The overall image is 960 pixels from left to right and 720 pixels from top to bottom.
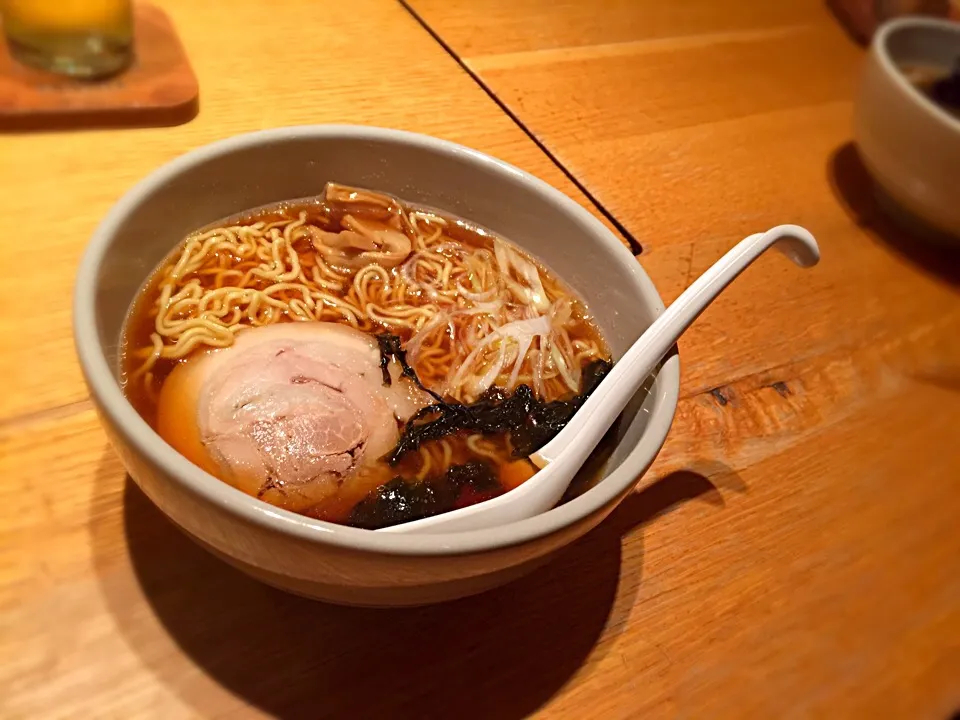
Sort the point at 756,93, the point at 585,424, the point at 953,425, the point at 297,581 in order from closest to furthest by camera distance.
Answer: the point at 297,581, the point at 585,424, the point at 953,425, the point at 756,93

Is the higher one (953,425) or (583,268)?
(583,268)

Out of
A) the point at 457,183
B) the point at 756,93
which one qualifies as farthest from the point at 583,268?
the point at 756,93

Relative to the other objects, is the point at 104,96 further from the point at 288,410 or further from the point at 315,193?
the point at 288,410

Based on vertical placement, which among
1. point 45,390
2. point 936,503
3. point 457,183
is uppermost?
point 457,183

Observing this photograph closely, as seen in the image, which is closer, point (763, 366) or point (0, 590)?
point (0, 590)

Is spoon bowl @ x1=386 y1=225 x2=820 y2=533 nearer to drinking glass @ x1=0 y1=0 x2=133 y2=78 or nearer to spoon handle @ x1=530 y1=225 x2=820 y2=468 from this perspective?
spoon handle @ x1=530 y1=225 x2=820 y2=468

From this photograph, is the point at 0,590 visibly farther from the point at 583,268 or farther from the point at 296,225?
the point at 583,268

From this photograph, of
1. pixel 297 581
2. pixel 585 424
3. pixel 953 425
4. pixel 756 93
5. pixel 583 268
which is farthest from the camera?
pixel 756 93

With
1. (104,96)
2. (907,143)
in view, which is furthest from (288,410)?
(907,143)
